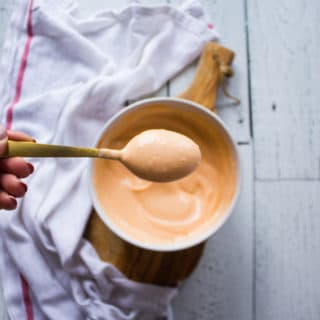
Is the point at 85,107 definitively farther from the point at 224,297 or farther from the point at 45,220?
the point at 224,297

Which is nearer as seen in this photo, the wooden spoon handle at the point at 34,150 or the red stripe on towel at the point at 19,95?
the wooden spoon handle at the point at 34,150

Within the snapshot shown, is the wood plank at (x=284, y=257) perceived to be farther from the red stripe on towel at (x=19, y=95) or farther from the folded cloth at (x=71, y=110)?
the red stripe on towel at (x=19, y=95)

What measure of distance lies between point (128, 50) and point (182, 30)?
0.09 metres

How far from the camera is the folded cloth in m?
0.59

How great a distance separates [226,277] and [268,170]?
184mm

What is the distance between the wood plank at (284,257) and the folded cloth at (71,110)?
16cm

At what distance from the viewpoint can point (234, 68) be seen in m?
0.67

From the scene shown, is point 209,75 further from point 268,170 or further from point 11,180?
point 11,180

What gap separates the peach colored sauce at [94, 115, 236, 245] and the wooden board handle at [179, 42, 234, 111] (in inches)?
2.4

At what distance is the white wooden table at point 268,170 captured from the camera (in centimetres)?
64

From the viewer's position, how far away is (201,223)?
0.59 metres

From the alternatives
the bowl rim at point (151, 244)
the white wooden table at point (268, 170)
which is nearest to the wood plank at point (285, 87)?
the white wooden table at point (268, 170)

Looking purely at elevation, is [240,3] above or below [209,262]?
above

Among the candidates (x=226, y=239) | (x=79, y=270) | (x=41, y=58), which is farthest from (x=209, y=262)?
(x=41, y=58)
